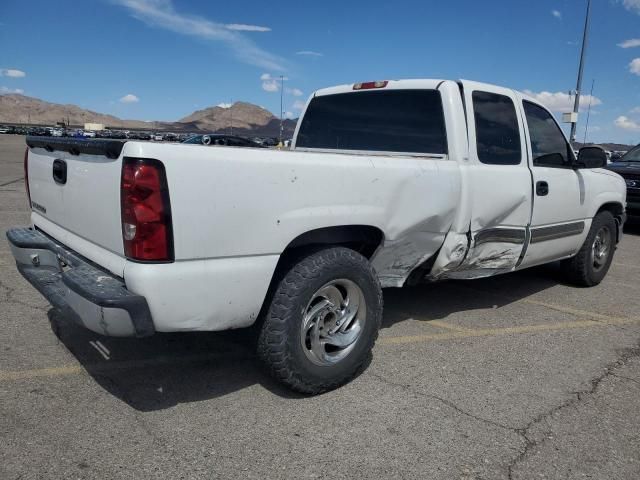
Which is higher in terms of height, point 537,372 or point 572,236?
point 572,236

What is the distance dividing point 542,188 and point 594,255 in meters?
2.08

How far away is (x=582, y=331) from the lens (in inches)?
185

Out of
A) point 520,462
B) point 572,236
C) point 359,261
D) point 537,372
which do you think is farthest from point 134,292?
point 572,236

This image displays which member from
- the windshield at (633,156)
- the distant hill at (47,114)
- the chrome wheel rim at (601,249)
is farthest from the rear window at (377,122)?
the distant hill at (47,114)

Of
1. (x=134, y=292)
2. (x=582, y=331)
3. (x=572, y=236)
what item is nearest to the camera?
(x=134, y=292)

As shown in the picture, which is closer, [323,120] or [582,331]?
[582,331]

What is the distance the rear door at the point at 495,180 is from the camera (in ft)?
13.4

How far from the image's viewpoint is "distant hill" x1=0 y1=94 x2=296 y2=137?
16412 centimetres

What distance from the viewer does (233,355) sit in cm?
383

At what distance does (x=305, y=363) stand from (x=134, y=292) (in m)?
1.09

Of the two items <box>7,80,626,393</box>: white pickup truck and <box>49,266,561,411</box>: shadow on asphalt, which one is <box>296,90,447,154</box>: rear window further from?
<box>49,266,561,411</box>: shadow on asphalt

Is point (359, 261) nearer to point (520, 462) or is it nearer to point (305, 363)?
point (305, 363)

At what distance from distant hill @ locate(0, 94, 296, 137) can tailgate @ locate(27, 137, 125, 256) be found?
15791cm

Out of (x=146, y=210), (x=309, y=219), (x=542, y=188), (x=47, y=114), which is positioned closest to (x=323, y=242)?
(x=309, y=219)
